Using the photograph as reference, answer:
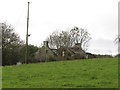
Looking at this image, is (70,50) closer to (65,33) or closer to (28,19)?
(65,33)

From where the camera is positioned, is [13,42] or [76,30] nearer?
[13,42]

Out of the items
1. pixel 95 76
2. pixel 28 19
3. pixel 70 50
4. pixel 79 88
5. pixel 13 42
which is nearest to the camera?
pixel 79 88

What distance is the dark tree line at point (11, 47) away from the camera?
60.2m

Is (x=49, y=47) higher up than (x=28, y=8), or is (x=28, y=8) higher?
(x=28, y=8)

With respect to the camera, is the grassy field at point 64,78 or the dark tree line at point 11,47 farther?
the dark tree line at point 11,47

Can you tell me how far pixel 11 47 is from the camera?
211 feet

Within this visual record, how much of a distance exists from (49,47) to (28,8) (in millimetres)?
37838

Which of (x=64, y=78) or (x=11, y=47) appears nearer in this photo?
(x=64, y=78)

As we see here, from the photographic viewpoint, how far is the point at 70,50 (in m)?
93.8

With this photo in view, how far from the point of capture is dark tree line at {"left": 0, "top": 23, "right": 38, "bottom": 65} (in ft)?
198

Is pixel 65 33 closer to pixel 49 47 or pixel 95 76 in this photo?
pixel 49 47

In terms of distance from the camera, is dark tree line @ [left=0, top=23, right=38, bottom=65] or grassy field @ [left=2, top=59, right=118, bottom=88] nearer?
grassy field @ [left=2, top=59, right=118, bottom=88]

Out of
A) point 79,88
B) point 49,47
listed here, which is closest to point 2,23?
point 49,47

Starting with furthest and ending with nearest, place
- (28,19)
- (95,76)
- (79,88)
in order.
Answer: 1. (28,19)
2. (95,76)
3. (79,88)
